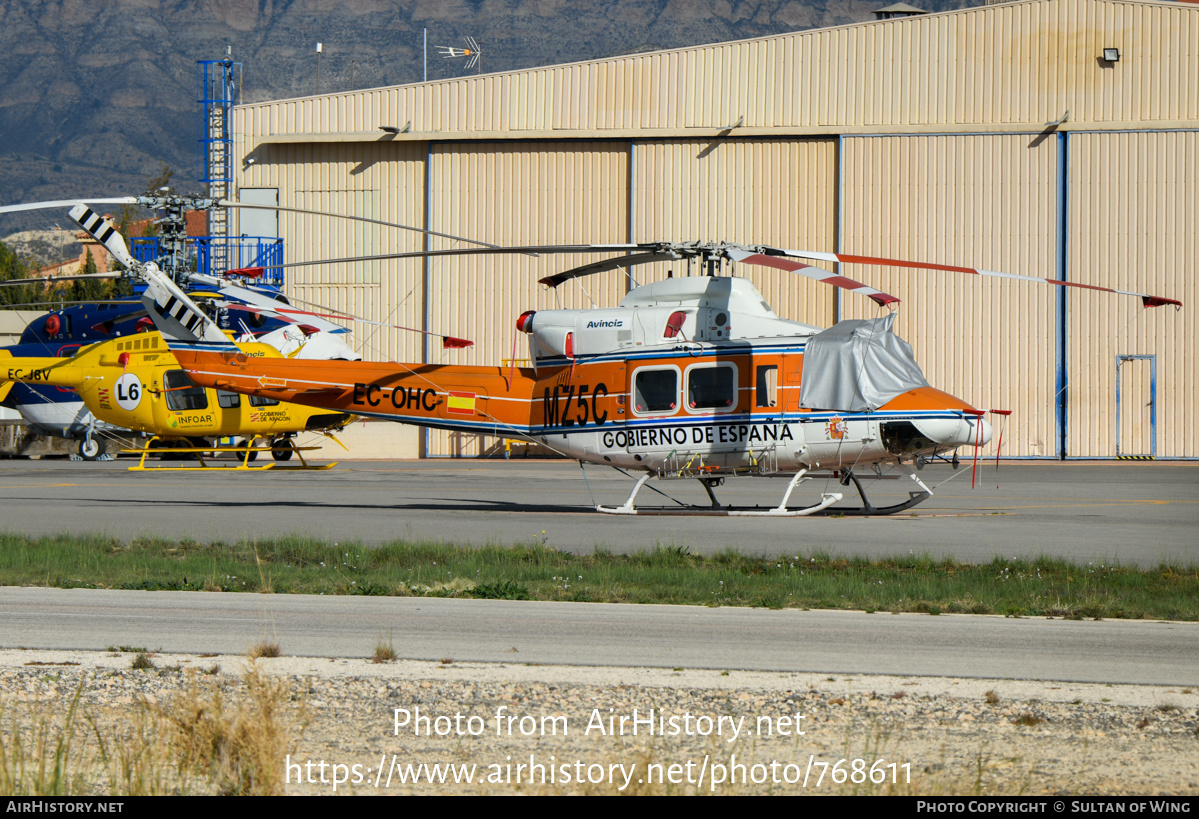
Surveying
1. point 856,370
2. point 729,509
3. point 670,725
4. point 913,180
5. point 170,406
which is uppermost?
point 913,180

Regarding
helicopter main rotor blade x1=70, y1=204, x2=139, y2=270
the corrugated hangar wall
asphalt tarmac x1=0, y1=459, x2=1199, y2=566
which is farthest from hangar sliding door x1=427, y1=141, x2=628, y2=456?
helicopter main rotor blade x1=70, y1=204, x2=139, y2=270

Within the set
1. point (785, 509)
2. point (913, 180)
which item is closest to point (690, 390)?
point (785, 509)

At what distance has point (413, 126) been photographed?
37.6 meters

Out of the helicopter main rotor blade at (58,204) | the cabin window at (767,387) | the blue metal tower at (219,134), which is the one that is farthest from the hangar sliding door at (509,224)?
the helicopter main rotor blade at (58,204)

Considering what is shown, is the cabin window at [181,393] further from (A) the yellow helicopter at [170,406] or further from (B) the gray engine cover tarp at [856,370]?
(B) the gray engine cover tarp at [856,370]

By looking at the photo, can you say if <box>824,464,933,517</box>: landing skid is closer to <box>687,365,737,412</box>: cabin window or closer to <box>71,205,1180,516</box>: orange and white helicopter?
<box>71,205,1180,516</box>: orange and white helicopter

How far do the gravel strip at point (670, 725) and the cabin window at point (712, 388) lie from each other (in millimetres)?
9758

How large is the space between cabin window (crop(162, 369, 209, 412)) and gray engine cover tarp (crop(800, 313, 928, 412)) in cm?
1614

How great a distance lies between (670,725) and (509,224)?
3193cm

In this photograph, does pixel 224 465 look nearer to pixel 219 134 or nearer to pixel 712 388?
pixel 219 134

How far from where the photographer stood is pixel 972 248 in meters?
35.3

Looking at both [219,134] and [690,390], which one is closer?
[690,390]

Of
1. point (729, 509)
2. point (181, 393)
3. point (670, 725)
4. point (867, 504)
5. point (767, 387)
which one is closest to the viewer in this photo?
point (670, 725)
